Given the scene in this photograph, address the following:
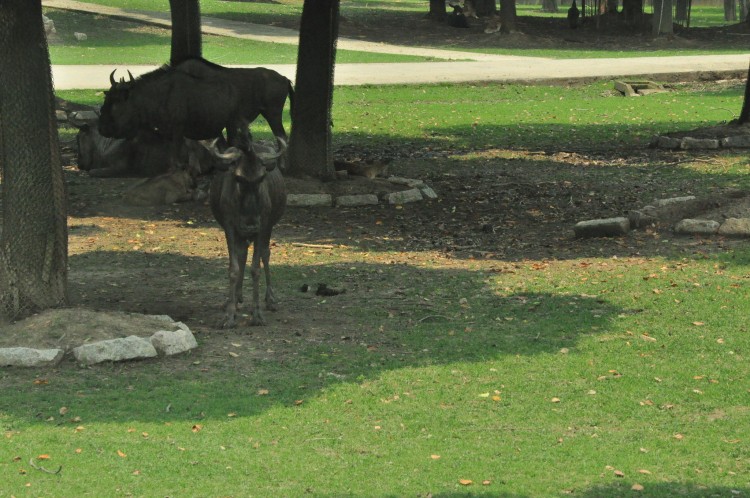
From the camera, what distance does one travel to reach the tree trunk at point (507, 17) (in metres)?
51.0

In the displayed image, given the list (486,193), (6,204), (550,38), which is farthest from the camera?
(550,38)

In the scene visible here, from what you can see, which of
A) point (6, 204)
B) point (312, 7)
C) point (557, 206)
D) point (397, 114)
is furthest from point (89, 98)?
point (6, 204)

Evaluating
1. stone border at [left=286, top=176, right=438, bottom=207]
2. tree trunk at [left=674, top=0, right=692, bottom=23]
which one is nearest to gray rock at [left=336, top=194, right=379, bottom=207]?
stone border at [left=286, top=176, right=438, bottom=207]

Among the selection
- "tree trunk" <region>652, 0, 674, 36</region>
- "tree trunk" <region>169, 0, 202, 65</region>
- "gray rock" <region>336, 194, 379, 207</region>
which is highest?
"tree trunk" <region>169, 0, 202, 65</region>

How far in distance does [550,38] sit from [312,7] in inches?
1280

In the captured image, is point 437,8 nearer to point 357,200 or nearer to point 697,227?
point 357,200

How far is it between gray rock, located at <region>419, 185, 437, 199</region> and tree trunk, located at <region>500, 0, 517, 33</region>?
3211cm

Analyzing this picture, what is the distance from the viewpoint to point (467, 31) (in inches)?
2095

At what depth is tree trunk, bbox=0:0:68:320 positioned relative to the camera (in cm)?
1212

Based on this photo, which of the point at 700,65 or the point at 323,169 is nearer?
the point at 323,169

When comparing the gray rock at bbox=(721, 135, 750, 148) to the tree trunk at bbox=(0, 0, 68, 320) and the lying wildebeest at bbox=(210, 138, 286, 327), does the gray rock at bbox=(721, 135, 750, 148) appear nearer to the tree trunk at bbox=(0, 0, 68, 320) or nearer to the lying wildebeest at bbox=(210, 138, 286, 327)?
the lying wildebeest at bbox=(210, 138, 286, 327)

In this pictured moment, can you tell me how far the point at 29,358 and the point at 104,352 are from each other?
2.09 feet

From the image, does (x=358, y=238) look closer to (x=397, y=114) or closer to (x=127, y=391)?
(x=127, y=391)

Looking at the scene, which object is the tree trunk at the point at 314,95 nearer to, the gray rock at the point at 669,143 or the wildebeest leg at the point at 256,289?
the gray rock at the point at 669,143
